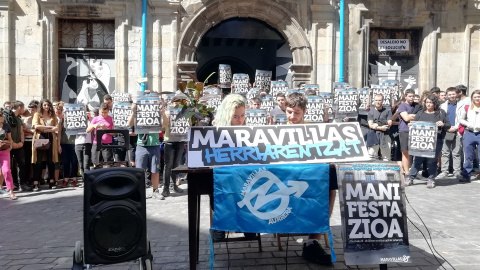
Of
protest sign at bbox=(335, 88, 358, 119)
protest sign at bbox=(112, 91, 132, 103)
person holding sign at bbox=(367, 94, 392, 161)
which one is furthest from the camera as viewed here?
protest sign at bbox=(112, 91, 132, 103)

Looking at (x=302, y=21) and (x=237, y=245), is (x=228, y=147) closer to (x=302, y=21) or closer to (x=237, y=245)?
(x=237, y=245)

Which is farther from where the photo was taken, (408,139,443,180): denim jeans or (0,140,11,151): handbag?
(408,139,443,180): denim jeans

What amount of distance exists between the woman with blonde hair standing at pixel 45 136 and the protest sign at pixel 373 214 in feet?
24.7

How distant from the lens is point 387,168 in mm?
4137

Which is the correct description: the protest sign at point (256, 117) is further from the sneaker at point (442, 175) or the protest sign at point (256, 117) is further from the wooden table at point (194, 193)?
the wooden table at point (194, 193)

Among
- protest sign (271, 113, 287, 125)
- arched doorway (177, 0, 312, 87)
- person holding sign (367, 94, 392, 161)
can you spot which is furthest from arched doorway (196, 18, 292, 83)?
protest sign (271, 113, 287, 125)

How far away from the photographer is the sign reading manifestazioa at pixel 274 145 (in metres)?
4.37

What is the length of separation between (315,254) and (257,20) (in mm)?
11292

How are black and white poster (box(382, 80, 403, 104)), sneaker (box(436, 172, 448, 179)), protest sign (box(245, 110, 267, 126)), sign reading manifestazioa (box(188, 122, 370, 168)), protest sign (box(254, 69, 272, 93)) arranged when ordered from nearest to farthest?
1. sign reading manifestazioa (box(188, 122, 370, 168))
2. protest sign (box(245, 110, 267, 126))
3. sneaker (box(436, 172, 448, 179))
4. black and white poster (box(382, 80, 403, 104))
5. protest sign (box(254, 69, 272, 93))

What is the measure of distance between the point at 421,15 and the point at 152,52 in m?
8.82

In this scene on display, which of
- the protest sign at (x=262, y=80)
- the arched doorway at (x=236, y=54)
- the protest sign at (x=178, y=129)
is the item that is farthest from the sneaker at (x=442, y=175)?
the arched doorway at (x=236, y=54)

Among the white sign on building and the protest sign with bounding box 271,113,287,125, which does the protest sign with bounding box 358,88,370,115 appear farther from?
the white sign on building

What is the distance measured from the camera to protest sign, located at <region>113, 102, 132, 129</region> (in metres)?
9.26

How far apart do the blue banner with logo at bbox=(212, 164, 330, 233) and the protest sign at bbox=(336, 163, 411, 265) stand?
0.85 ft
